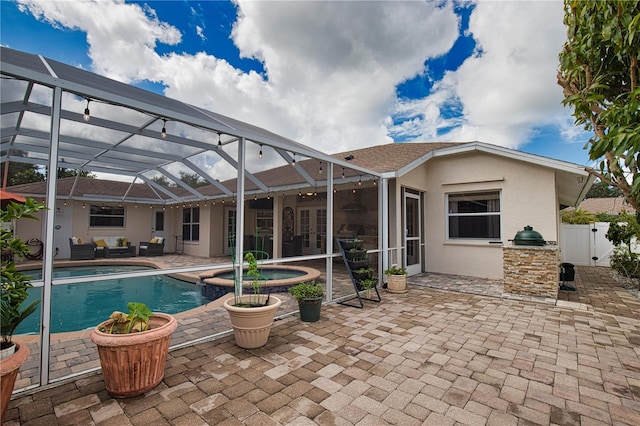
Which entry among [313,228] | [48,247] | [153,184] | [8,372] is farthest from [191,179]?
[8,372]

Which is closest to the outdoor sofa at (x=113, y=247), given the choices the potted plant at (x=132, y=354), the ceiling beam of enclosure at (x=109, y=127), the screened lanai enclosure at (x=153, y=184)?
the screened lanai enclosure at (x=153, y=184)

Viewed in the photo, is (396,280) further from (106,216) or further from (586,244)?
(106,216)

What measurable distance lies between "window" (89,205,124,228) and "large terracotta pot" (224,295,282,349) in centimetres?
1334

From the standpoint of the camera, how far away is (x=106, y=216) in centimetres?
1322

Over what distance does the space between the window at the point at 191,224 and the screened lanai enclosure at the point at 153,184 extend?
0.05 m

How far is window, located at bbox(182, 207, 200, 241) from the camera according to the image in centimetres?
1346

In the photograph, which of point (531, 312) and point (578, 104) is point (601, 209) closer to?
point (531, 312)

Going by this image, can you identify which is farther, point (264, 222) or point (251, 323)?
point (264, 222)

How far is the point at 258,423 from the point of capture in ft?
6.49

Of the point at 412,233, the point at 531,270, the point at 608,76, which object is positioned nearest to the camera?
the point at 608,76

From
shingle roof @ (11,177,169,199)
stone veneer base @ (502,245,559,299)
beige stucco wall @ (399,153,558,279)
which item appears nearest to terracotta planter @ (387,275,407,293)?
stone veneer base @ (502,245,559,299)

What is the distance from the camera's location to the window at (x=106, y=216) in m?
12.9

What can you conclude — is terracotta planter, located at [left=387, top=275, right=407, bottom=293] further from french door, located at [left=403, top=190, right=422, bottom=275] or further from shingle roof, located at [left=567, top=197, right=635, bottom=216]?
shingle roof, located at [left=567, top=197, right=635, bottom=216]

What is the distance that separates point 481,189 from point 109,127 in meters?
8.14
